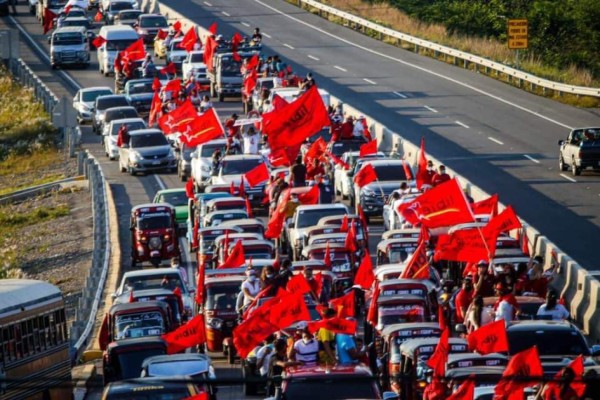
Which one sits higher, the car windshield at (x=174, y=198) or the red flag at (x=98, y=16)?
the car windshield at (x=174, y=198)

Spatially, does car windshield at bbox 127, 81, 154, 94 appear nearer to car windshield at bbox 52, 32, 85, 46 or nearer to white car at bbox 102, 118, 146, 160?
white car at bbox 102, 118, 146, 160

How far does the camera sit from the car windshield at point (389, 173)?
138 ft

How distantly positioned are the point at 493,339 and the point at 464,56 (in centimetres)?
4761

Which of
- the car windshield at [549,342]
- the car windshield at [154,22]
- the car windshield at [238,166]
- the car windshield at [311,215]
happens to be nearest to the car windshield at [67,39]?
the car windshield at [154,22]

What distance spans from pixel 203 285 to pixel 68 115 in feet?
105

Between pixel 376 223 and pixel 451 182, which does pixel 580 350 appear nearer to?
pixel 451 182

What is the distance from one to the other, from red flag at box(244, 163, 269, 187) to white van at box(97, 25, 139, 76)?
102 ft

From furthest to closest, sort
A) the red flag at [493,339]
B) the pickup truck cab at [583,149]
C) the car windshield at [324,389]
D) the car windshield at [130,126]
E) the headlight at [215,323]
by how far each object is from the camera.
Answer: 1. the car windshield at [130,126]
2. the pickup truck cab at [583,149]
3. the headlight at [215,323]
4. the red flag at [493,339]
5. the car windshield at [324,389]

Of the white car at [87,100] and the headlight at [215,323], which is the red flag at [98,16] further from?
the headlight at [215,323]

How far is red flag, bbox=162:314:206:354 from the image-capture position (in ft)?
88.2

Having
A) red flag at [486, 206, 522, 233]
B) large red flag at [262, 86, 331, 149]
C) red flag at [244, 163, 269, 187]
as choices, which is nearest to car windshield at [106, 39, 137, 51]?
red flag at [244, 163, 269, 187]

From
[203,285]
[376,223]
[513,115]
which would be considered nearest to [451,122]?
[513,115]

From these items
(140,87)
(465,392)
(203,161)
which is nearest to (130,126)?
(140,87)

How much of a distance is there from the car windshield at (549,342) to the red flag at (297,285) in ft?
14.0
